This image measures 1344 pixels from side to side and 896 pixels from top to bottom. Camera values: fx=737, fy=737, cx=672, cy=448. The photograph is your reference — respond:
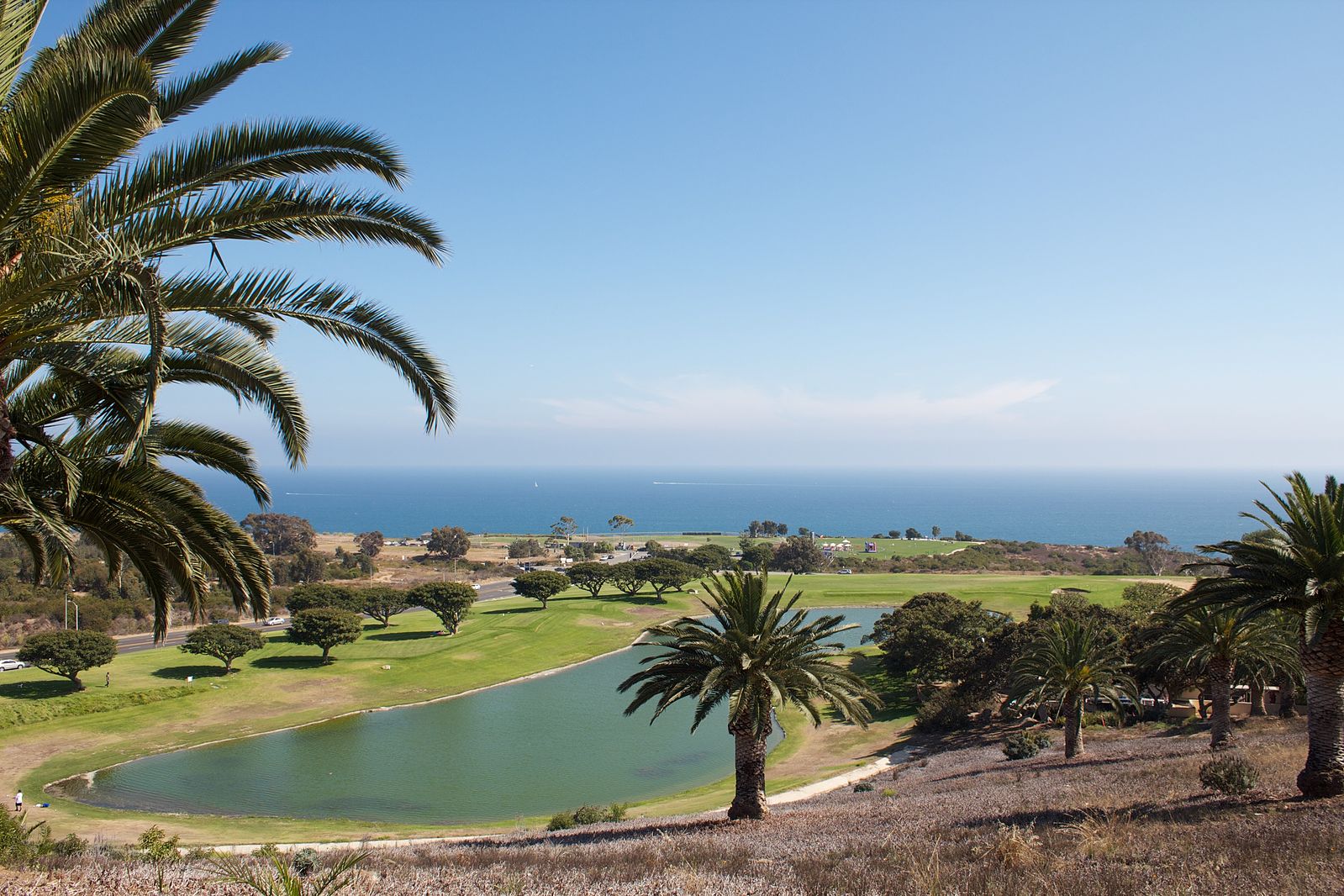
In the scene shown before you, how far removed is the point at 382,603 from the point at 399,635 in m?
4.33

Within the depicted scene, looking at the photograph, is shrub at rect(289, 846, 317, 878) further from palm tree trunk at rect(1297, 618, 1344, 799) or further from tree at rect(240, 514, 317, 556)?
tree at rect(240, 514, 317, 556)

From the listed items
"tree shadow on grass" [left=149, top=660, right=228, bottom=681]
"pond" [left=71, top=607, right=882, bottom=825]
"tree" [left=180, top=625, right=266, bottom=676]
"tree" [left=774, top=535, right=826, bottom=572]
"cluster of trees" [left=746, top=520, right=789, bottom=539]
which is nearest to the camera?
"pond" [left=71, top=607, right=882, bottom=825]

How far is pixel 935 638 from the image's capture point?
42.9 metres

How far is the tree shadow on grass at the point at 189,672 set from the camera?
155 feet

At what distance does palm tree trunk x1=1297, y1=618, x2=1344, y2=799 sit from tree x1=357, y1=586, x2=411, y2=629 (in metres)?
64.8

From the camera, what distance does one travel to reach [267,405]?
998cm

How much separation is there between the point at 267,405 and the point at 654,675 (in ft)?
41.7

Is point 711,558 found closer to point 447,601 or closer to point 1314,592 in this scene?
point 447,601

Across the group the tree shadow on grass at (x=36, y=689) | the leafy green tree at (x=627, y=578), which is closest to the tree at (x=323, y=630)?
the tree shadow on grass at (x=36, y=689)

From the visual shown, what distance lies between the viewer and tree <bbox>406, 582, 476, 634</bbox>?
64.0 meters

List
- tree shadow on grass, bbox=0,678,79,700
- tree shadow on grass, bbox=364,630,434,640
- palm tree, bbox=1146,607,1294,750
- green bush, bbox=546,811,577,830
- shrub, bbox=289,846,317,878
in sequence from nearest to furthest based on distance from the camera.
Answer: shrub, bbox=289,846,317,878, palm tree, bbox=1146,607,1294,750, green bush, bbox=546,811,577,830, tree shadow on grass, bbox=0,678,79,700, tree shadow on grass, bbox=364,630,434,640

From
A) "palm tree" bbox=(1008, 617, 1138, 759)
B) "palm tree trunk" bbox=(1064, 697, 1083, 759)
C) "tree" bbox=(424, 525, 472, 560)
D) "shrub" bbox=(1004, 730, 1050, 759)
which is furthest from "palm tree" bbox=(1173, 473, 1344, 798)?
"tree" bbox=(424, 525, 472, 560)

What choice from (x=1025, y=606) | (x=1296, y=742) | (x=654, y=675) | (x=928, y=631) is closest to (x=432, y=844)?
(x=654, y=675)

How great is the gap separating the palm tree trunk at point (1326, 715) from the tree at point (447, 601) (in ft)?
194
